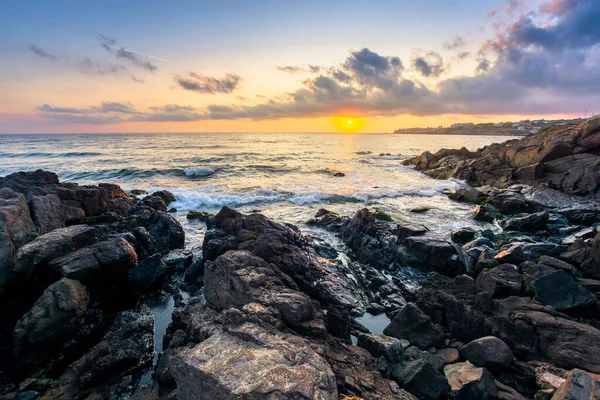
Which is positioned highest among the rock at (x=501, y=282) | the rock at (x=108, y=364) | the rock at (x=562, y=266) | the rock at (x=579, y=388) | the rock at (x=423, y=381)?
the rock at (x=579, y=388)

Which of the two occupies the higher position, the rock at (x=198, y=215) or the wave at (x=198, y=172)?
the wave at (x=198, y=172)

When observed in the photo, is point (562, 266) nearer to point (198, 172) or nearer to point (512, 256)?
point (512, 256)

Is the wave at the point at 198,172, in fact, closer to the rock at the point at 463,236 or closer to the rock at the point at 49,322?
the rock at the point at 49,322

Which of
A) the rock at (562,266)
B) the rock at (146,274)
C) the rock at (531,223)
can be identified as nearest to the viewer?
the rock at (562,266)

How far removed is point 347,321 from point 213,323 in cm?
342

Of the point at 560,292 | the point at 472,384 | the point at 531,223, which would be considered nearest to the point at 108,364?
the point at 472,384

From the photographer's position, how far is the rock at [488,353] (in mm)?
6293

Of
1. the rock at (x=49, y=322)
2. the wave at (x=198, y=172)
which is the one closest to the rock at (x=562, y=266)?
the rock at (x=49, y=322)

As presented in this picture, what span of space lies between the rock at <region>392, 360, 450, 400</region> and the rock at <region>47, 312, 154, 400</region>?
601 cm

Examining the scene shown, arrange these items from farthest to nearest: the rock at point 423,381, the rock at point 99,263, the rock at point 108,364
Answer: the rock at point 99,263 < the rock at point 108,364 < the rock at point 423,381

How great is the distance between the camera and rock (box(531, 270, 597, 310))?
7.83 m

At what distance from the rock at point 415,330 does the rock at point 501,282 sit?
8.08 ft

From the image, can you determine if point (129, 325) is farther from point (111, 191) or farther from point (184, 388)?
point (111, 191)

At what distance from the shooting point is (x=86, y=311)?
853 cm
